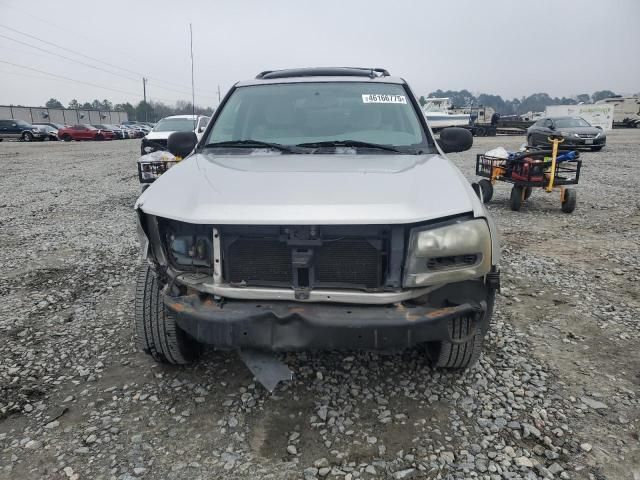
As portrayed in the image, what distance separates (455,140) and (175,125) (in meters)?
11.9

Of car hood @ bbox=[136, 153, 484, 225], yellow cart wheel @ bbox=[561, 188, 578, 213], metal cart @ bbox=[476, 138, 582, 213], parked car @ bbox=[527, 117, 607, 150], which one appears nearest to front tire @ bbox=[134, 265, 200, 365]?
car hood @ bbox=[136, 153, 484, 225]

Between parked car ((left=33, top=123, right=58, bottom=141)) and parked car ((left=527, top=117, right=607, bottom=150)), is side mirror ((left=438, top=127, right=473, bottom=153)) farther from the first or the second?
parked car ((left=33, top=123, right=58, bottom=141))

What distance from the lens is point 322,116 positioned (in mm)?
3578

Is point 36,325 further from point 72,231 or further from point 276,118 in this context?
point 72,231

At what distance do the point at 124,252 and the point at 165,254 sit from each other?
10.8ft

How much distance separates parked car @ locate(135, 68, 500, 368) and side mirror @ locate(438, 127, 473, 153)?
43.5 inches

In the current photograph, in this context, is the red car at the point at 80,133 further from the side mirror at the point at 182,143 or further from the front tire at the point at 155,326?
the front tire at the point at 155,326

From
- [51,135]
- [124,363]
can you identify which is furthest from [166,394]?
[51,135]

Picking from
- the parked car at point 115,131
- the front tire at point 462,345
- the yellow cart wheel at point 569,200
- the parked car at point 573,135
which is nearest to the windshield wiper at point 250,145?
the front tire at point 462,345

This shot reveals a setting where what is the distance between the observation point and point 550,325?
3.62 meters

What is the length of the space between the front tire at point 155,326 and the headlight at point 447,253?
1.41 metres

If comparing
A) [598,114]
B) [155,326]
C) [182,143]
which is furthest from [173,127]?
[598,114]

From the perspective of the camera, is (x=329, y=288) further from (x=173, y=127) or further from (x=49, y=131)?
(x=49, y=131)

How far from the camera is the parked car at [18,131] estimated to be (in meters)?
32.4
